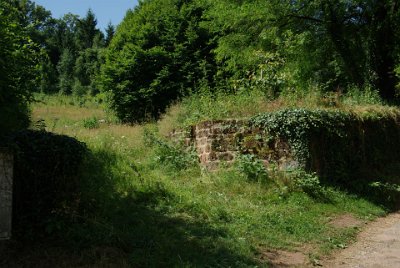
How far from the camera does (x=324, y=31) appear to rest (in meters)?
18.8

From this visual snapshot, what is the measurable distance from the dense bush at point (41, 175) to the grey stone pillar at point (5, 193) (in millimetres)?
167

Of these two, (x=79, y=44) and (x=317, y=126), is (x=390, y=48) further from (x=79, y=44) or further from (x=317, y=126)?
(x=79, y=44)

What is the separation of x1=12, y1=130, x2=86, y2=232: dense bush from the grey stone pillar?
0.55 ft

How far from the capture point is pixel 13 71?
6.84 m

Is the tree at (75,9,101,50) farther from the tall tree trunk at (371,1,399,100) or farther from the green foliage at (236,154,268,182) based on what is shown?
the green foliage at (236,154,268,182)

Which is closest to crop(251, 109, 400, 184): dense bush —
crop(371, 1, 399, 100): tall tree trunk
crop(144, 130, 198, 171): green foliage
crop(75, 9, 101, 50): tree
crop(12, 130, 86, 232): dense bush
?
crop(144, 130, 198, 171): green foliage

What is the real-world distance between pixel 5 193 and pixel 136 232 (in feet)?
6.36

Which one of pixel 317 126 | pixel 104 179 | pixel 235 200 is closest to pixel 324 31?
pixel 317 126

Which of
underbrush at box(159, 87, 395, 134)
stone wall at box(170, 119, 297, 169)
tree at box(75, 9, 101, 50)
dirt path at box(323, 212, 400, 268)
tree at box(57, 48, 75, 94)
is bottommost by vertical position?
dirt path at box(323, 212, 400, 268)

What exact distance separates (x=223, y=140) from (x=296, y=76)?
804cm

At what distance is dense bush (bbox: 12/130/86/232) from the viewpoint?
5742mm

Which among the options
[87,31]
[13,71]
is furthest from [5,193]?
[87,31]

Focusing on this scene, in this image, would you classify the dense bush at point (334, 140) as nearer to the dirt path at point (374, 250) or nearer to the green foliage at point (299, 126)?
the green foliage at point (299, 126)

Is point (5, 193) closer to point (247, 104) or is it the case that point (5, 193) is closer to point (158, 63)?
point (247, 104)
